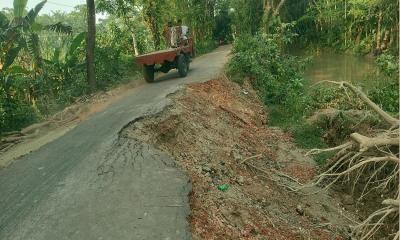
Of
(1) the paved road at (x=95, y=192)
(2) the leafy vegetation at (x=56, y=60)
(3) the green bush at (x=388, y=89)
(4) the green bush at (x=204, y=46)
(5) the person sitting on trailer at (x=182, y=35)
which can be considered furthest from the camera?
(4) the green bush at (x=204, y=46)

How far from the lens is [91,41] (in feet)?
41.4

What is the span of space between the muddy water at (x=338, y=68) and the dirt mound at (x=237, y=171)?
972 cm

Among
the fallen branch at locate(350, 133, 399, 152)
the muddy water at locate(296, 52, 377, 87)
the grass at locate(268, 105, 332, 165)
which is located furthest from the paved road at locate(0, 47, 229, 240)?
the muddy water at locate(296, 52, 377, 87)

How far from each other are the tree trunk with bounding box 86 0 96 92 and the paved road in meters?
5.06

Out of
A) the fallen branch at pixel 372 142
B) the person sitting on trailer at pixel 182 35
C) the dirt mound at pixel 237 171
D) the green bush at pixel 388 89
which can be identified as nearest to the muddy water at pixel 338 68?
the person sitting on trailer at pixel 182 35

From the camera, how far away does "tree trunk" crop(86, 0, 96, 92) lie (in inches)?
491

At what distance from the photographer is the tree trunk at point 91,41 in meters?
12.5

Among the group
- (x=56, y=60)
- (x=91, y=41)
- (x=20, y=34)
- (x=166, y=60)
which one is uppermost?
(x=20, y=34)

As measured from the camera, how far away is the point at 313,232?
6203 millimetres

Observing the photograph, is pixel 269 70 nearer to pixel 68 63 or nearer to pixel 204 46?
pixel 68 63

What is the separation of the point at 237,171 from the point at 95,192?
2895mm

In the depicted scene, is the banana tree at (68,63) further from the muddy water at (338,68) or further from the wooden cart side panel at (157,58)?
the muddy water at (338,68)

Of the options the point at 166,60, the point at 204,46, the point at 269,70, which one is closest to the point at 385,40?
the point at 204,46

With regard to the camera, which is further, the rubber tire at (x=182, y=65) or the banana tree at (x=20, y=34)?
the rubber tire at (x=182, y=65)
